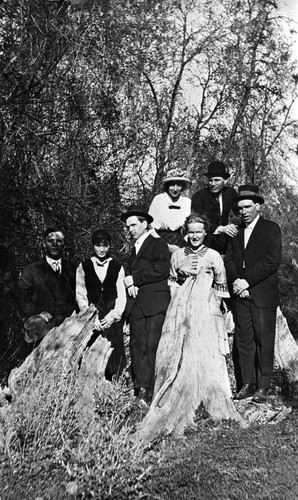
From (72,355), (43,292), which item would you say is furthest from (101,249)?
(72,355)

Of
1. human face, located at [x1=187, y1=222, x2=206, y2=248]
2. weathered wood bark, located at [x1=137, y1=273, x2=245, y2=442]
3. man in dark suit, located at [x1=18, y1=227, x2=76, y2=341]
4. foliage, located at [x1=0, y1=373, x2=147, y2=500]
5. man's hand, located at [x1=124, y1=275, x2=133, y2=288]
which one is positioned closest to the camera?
foliage, located at [x1=0, y1=373, x2=147, y2=500]

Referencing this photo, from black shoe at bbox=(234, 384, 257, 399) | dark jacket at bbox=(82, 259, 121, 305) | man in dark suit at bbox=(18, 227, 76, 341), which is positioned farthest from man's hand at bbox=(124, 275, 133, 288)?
black shoe at bbox=(234, 384, 257, 399)

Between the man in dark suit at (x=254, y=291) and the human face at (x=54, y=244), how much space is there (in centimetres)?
177

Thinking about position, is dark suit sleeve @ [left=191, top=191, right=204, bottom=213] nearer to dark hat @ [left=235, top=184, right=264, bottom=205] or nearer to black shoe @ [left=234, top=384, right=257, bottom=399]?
dark hat @ [left=235, top=184, right=264, bottom=205]

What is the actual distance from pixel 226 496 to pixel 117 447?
78 centimetres

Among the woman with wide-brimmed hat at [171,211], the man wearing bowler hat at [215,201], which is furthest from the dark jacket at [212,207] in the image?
the woman with wide-brimmed hat at [171,211]

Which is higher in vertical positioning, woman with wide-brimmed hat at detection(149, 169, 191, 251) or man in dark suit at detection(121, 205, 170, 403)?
woman with wide-brimmed hat at detection(149, 169, 191, 251)

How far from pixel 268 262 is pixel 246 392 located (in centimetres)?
137

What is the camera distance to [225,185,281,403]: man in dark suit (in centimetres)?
823

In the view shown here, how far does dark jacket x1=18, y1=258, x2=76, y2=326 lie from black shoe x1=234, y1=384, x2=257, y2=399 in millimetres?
1971

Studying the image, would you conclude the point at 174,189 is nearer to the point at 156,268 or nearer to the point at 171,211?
the point at 171,211

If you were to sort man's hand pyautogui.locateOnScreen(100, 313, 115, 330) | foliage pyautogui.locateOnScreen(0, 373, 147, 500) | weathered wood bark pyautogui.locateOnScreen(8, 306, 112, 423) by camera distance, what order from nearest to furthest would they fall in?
foliage pyautogui.locateOnScreen(0, 373, 147, 500), weathered wood bark pyautogui.locateOnScreen(8, 306, 112, 423), man's hand pyautogui.locateOnScreen(100, 313, 115, 330)

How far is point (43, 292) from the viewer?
8023 mm

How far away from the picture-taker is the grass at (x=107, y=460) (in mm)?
4691
